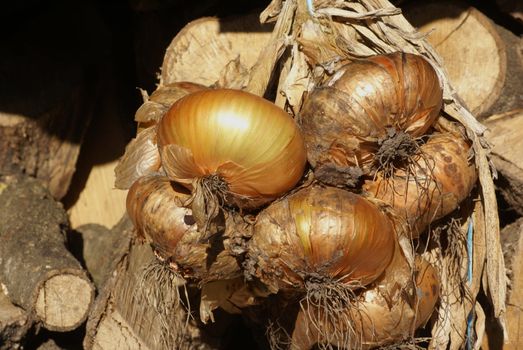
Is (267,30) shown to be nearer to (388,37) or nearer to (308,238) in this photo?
(388,37)

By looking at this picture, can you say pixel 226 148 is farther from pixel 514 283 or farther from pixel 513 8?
pixel 513 8

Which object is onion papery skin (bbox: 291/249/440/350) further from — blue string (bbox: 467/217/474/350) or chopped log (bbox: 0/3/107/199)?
chopped log (bbox: 0/3/107/199)

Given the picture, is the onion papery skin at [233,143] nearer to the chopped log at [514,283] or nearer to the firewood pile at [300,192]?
the firewood pile at [300,192]

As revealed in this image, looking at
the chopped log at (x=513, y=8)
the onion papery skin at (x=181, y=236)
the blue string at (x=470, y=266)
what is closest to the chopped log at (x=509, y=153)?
the blue string at (x=470, y=266)

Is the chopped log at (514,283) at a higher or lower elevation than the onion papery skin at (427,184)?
lower

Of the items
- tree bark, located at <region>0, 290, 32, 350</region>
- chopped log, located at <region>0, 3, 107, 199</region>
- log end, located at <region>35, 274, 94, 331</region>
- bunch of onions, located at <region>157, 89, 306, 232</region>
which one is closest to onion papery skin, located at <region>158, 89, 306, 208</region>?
bunch of onions, located at <region>157, 89, 306, 232</region>
